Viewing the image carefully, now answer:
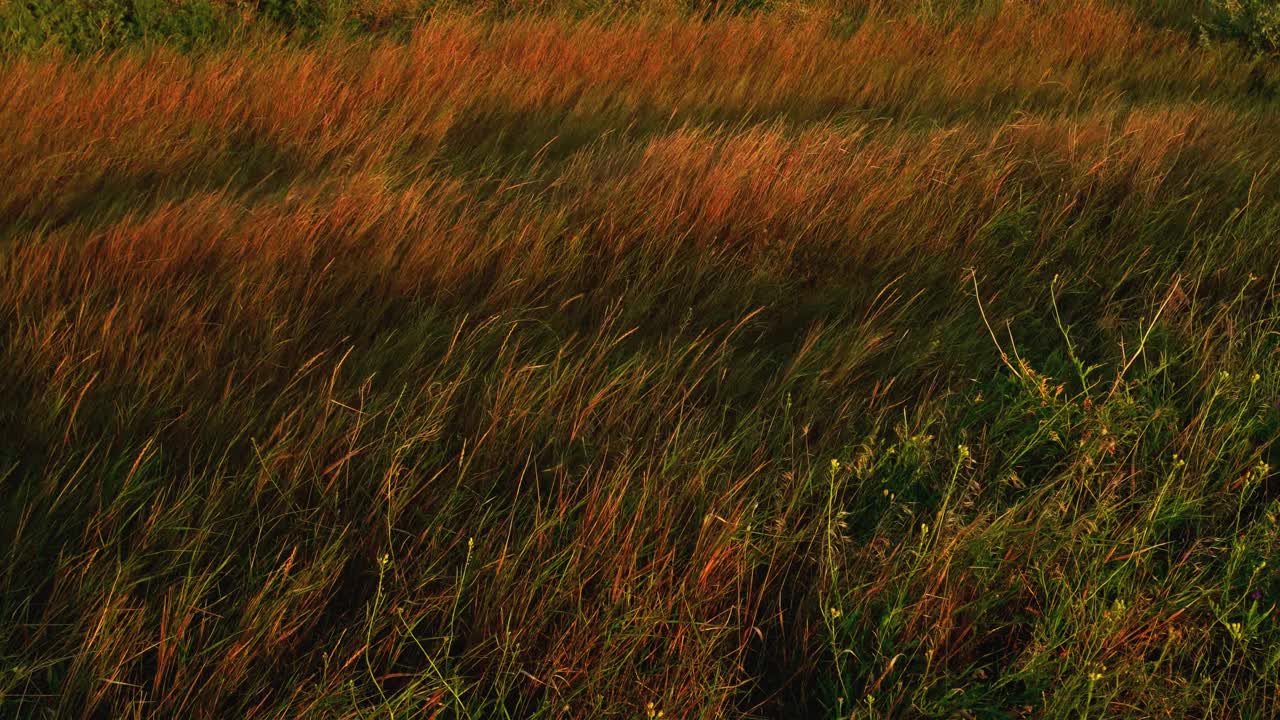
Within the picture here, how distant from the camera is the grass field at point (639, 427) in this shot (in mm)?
1653

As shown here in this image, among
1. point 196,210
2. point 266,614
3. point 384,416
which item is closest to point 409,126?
point 196,210

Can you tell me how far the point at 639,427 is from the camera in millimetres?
2189

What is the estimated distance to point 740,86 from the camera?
5.64 meters

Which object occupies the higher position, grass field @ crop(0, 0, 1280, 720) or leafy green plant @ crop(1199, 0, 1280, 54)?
grass field @ crop(0, 0, 1280, 720)

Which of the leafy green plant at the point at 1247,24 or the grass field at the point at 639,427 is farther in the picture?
the leafy green plant at the point at 1247,24

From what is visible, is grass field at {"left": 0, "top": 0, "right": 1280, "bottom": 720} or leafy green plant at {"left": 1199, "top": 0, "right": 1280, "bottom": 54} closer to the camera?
grass field at {"left": 0, "top": 0, "right": 1280, "bottom": 720}

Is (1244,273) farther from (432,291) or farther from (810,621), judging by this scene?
(432,291)

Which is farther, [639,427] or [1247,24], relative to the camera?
[1247,24]

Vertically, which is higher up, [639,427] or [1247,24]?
[639,427]

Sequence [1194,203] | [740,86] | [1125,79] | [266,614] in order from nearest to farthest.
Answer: [266,614] < [1194,203] < [740,86] < [1125,79]

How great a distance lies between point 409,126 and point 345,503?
307 centimetres

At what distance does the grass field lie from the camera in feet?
5.42

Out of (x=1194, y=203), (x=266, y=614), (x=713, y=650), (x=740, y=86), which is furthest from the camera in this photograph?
(x=740, y=86)

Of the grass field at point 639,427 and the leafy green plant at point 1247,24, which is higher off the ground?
the grass field at point 639,427
